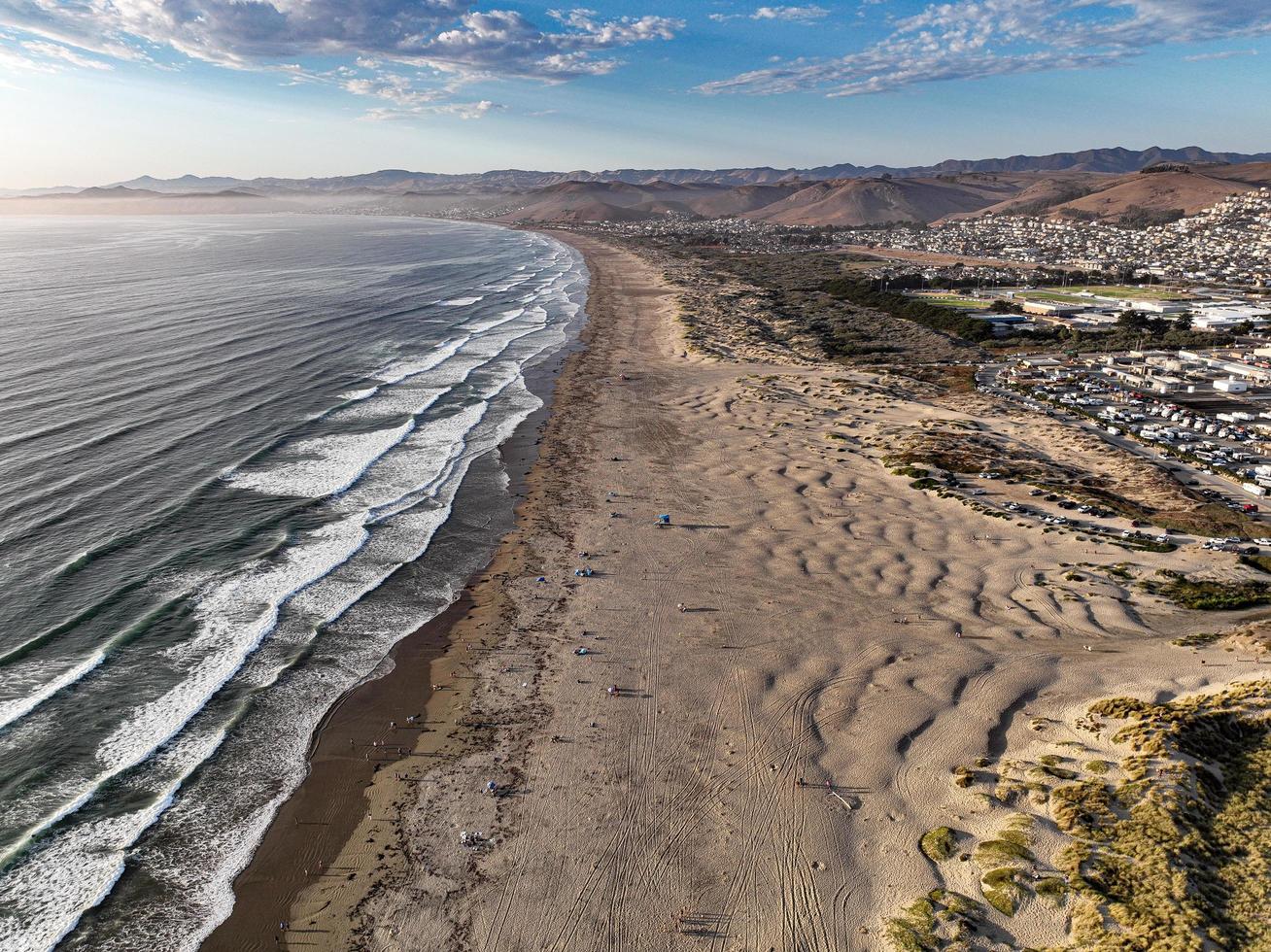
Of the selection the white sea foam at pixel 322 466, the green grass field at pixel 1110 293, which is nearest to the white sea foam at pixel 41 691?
the white sea foam at pixel 322 466

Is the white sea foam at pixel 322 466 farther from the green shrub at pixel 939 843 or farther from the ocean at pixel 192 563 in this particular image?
the green shrub at pixel 939 843

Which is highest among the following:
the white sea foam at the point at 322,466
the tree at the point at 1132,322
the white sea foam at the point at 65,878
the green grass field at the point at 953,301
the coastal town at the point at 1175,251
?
the coastal town at the point at 1175,251

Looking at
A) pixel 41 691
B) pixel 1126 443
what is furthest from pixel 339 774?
pixel 1126 443

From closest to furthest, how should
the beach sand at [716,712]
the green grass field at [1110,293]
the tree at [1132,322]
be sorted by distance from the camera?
the beach sand at [716,712] → the tree at [1132,322] → the green grass field at [1110,293]

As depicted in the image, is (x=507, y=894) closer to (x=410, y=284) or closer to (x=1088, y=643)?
(x=1088, y=643)

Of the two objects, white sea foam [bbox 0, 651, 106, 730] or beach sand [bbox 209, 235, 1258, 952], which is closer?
Answer: beach sand [bbox 209, 235, 1258, 952]

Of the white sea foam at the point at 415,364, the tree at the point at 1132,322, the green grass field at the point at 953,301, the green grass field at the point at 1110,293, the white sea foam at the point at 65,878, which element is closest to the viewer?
the white sea foam at the point at 65,878

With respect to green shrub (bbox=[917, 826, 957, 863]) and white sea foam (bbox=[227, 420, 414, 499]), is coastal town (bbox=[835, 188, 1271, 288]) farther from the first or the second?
green shrub (bbox=[917, 826, 957, 863])

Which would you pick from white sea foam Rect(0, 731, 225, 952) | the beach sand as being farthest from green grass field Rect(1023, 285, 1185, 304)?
white sea foam Rect(0, 731, 225, 952)
